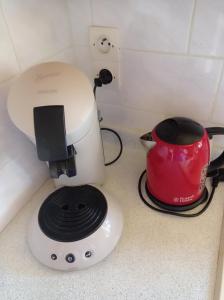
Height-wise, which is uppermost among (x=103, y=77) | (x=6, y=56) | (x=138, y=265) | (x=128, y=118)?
(x=6, y=56)

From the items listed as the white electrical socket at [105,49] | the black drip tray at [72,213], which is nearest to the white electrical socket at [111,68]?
the white electrical socket at [105,49]

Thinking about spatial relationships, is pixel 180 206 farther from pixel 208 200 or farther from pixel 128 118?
pixel 128 118

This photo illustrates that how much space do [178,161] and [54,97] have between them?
28 cm

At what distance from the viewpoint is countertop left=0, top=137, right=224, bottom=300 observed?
17.5 inches

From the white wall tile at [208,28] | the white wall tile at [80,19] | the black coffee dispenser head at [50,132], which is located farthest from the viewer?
the white wall tile at [80,19]

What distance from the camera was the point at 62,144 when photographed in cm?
37

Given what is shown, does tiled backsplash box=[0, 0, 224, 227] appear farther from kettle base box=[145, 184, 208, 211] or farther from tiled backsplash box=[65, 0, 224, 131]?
kettle base box=[145, 184, 208, 211]

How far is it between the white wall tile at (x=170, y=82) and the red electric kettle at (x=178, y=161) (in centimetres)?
11

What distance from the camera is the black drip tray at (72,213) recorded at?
18.4 inches

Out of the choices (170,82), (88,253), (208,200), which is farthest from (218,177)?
(88,253)

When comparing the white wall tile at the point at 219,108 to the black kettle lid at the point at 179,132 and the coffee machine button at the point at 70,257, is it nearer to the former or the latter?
the black kettle lid at the point at 179,132

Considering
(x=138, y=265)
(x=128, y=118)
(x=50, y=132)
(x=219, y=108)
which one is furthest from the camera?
(x=128, y=118)

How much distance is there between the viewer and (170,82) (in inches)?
23.8

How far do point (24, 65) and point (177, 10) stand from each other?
0.36m
